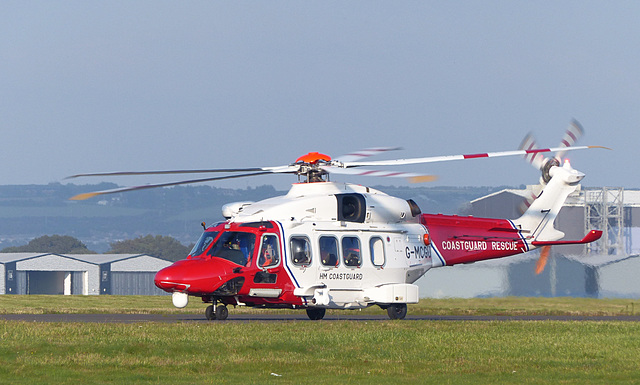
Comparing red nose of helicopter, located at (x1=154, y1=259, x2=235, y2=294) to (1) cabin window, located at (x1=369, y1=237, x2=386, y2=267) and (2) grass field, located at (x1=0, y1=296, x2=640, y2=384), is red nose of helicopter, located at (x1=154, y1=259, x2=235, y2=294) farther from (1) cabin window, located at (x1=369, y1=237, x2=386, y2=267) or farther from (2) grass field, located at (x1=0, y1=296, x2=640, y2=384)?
(1) cabin window, located at (x1=369, y1=237, x2=386, y2=267)

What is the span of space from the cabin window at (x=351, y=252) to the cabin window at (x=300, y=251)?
1.20 m

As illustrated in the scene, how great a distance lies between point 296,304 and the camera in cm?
2862

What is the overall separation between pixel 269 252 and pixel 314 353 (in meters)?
8.64

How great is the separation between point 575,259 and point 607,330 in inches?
715

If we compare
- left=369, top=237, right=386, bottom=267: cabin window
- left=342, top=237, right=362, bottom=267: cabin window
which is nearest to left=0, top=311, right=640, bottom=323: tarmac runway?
left=369, top=237, right=386, bottom=267: cabin window

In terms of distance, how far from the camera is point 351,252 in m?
29.4

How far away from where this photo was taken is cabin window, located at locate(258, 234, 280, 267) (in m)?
28.2

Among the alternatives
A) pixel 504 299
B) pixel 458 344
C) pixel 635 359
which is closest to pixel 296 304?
pixel 458 344

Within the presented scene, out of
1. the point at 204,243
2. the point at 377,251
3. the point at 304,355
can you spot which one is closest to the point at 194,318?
the point at 204,243

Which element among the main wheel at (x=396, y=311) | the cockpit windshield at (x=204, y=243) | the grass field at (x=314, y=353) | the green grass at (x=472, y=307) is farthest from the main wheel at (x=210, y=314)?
the green grass at (x=472, y=307)

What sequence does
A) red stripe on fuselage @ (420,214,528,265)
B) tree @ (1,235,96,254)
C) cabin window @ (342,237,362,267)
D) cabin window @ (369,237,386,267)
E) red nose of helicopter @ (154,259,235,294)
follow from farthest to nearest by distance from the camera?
1. tree @ (1,235,96,254)
2. red stripe on fuselage @ (420,214,528,265)
3. cabin window @ (369,237,386,267)
4. cabin window @ (342,237,362,267)
5. red nose of helicopter @ (154,259,235,294)

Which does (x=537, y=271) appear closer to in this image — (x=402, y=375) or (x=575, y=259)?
(x=575, y=259)

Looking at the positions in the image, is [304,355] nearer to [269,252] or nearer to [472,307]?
[269,252]

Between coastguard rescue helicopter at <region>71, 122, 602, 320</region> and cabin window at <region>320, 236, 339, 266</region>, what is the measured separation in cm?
3
